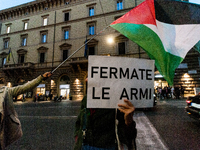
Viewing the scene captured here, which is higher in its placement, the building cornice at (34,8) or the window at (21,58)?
the building cornice at (34,8)

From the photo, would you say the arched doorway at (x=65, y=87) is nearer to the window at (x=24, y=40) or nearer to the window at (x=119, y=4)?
the window at (x=24, y=40)

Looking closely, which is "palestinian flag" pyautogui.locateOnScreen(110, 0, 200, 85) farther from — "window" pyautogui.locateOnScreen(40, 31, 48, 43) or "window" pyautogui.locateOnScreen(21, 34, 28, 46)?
"window" pyautogui.locateOnScreen(21, 34, 28, 46)

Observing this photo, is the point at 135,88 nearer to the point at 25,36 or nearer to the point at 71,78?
the point at 71,78

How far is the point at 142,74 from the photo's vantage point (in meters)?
1.33

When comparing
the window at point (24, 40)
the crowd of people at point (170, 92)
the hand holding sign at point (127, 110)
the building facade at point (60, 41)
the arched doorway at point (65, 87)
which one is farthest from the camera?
the window at point (24, 40)

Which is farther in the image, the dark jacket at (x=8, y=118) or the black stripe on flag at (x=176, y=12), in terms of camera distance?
the black stripe on flag at (x=176, y=12)

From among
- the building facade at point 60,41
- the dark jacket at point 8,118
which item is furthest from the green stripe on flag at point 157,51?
the building facade at point 60,41

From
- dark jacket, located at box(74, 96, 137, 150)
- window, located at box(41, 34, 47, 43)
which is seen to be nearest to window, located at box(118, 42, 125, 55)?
window, located at box(41, 34, 47, 43)

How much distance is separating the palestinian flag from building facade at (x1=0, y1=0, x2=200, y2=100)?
A: 14555 mm

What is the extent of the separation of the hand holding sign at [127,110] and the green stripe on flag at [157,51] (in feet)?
2.63

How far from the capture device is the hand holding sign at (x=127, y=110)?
3.66 ft

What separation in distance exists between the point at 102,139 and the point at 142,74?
0.84 m

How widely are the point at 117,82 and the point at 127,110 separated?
0.31 m

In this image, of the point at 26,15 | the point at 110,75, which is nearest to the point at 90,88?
the point at 110,75
